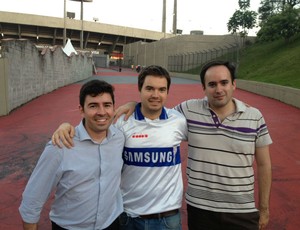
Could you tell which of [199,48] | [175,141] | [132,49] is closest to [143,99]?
[175,141]

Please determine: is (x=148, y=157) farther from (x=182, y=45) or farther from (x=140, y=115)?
(x=182, y=45)

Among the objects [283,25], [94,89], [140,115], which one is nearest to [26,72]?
[140,115]

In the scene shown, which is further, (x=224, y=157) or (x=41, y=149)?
(x=41, y=149)

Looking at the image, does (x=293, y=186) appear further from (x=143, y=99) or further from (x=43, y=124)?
(x=43, y=124)

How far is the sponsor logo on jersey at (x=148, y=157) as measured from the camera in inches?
89.3

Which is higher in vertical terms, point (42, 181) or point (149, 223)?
point (42, 181)

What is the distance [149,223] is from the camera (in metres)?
2.26

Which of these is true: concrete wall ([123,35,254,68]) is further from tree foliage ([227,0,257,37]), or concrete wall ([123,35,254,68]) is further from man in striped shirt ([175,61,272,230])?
man in striped shirt ([175,61,272,230])

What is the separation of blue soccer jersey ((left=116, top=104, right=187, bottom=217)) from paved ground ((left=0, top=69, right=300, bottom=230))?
1808 mm

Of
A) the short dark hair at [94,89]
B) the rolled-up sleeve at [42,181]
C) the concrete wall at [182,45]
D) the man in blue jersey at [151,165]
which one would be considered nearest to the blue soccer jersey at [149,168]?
→ the man in blue jersey at [151,165]

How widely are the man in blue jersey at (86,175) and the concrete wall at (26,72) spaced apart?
32.3 feet

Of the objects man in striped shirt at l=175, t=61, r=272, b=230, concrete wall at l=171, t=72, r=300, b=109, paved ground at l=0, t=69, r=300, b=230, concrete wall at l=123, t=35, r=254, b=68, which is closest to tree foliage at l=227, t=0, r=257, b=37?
concrete wall at l=123, t=35, r=254, b=68

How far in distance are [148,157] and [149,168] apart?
3.2 inches

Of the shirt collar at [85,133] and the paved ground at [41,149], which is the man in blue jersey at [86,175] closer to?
the shirt collar at [85,133]
